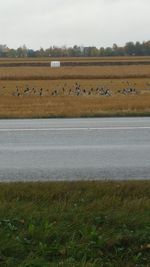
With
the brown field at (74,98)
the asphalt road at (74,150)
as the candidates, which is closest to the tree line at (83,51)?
the brown field at (74,98)

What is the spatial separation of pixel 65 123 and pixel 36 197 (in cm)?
762

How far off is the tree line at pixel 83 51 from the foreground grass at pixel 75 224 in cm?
12431

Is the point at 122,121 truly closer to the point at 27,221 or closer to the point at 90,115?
the point at 90,115

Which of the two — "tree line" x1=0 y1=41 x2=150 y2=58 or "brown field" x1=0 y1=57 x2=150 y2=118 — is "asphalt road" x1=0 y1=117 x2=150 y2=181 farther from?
"tree line" x1=0 y1=41 x2=150 y2=58

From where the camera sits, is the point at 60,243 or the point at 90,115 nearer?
the point at 60,243

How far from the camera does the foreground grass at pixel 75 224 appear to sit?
16.5ft

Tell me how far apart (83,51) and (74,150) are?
429 feet

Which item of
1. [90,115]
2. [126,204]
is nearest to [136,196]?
[126,204]

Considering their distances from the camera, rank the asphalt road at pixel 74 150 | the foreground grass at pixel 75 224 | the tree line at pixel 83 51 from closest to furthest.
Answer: the foreground grass at pixel 75 224 < the asphalt road at pixel 74 150 < the tree line at pixel 83 51

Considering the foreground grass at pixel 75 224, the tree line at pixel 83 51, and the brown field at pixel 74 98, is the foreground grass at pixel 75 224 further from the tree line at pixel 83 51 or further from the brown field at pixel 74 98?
the tree line at pixel 83 51

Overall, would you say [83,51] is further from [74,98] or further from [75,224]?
[75,224]

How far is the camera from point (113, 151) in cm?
1004

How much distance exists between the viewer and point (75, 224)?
565 centimetres

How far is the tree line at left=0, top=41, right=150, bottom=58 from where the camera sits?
430 ft
